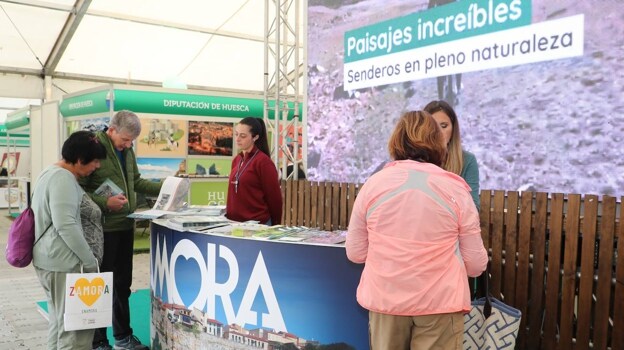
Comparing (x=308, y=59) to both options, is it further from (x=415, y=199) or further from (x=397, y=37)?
(x=415, y=199)

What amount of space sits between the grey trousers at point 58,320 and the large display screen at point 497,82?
9.93 feet

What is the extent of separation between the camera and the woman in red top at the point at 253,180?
3133 millimetres

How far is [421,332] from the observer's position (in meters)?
1.60

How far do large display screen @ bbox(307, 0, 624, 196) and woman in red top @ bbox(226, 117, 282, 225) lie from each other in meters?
1.84

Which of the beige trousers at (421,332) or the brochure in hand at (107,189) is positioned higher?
the brochure in hand at (107,189)

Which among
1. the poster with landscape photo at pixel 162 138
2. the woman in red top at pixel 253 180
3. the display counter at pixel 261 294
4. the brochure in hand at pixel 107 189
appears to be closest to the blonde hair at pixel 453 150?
the display counter at pixel 261 294

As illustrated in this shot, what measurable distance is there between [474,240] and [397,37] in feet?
11.1

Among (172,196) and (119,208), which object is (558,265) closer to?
(172,196)

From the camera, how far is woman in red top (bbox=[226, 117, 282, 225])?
313 centimetres

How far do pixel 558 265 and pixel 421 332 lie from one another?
71.7 inches

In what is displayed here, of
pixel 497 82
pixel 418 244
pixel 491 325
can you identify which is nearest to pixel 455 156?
pixel 491 325

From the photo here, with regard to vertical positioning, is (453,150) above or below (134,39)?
below

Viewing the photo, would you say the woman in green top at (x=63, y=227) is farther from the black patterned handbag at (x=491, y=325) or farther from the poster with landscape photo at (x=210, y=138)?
the poster with landscape photo at (x=210, y=138)

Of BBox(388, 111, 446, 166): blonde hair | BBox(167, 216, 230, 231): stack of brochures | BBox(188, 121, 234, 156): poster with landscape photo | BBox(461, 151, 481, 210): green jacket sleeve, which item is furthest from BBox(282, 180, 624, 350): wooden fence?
BBox(188, 121, 234, 156): poster with landscape photo
